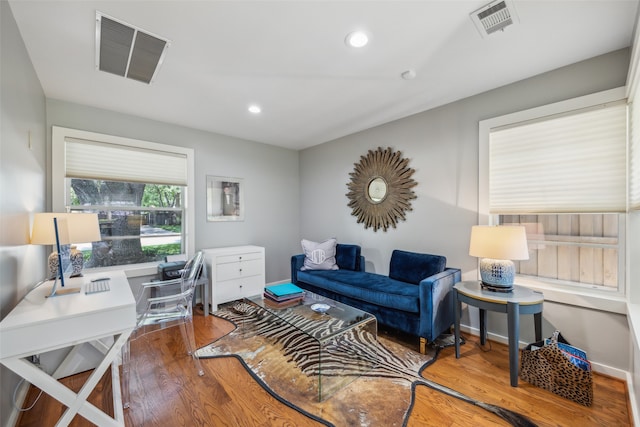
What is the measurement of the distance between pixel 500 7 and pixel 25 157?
3348mm

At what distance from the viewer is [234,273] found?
11.9ft

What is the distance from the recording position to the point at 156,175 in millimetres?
3471

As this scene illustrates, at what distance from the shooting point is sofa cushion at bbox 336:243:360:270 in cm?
371

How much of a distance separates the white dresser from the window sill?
314 cm

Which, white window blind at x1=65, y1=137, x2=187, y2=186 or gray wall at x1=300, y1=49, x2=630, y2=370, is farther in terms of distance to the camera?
white window blind at x1=65, y1=137, x2=187, y2=186

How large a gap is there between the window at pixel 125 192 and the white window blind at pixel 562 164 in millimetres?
3738

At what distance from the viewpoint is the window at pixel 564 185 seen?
2.09 metres

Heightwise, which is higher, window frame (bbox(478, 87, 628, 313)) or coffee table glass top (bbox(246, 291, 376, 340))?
window frame (bbox(478, 87, 628, 313))

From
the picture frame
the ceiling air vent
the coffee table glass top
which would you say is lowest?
the coffee table glass top

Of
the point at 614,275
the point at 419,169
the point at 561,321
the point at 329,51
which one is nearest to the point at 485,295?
the point at 561,321

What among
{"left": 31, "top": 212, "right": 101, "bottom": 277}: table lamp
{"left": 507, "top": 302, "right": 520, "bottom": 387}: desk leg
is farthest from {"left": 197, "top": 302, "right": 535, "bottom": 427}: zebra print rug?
{"left": 31, "top": 212, "right": 101, "bottom": 277}: table lamp

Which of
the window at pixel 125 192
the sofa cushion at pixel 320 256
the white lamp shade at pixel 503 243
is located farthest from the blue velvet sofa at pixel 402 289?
the window at pixel 125 192

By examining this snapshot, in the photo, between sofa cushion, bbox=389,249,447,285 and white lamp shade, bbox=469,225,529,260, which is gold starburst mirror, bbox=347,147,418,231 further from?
white lamp shade, bbox=469,225,529,260

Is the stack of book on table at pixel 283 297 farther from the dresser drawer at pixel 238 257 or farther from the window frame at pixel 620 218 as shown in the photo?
the window frame at pixel 620 218
